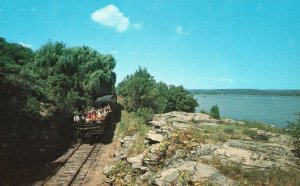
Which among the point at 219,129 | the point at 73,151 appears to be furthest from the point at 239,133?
the point at 73,151

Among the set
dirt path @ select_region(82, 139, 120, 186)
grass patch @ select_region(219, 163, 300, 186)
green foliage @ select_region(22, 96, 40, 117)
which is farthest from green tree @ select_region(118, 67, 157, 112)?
grass patch @ select_region(219, 163, 300, 186)

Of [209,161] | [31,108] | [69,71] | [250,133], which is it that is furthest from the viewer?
[69,71]

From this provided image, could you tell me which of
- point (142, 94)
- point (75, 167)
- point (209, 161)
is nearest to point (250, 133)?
point (209, 161)

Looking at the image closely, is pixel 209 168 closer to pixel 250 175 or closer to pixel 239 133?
pixel 250 175

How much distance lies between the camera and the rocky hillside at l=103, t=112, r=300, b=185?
387 inches

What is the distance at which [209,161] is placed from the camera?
11.1m

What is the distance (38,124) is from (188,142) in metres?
11.0

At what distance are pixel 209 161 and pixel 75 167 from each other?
812cm

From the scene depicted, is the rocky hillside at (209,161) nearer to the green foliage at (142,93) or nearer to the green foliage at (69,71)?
the green foliage at (69,71)

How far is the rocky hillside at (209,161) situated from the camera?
9.84 meters

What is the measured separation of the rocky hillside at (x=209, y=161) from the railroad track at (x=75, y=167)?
1.42 m

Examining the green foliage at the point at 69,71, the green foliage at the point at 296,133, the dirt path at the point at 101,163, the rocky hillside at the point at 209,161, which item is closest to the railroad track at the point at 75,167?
the dirt path at the point at 101,163

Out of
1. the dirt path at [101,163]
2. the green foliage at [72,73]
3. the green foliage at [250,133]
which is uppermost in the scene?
the green foliage at [72,73]

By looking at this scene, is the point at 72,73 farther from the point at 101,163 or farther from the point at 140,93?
the point at 101,163
